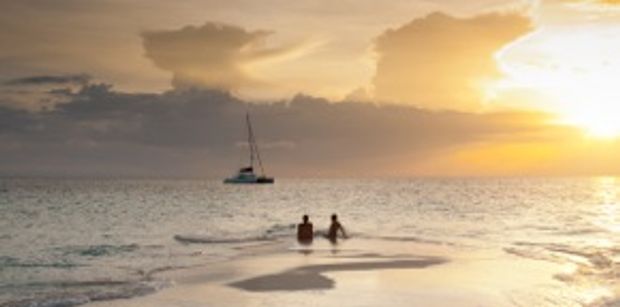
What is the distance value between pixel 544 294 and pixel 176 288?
13.5 m

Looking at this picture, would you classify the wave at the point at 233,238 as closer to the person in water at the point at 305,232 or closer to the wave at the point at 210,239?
the wave at the point at 210,239

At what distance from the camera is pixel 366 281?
27094 mm

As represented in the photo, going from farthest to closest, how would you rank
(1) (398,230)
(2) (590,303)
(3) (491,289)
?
(1) (398,230) < (3) (491,289) < (2) (590,303)

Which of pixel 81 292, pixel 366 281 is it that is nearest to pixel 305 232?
pixel 366 281

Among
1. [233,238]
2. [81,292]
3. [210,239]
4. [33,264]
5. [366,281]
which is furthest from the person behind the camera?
[233,238]

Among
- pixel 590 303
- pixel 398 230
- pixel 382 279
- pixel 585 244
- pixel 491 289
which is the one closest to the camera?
pixel 590 303

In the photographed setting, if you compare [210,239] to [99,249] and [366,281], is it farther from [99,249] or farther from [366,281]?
[366,281]

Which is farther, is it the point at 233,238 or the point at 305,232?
the point at 233,238

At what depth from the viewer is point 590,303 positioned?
23.6 meters

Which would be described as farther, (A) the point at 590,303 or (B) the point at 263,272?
(B) the point at 263,272

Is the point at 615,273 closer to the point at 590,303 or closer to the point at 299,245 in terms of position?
the point at 590,303

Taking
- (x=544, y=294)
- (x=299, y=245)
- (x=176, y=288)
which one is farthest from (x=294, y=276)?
(x=299, y=245)

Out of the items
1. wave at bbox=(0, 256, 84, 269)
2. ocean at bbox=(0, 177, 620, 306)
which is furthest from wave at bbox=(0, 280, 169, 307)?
wave at bbox=(0, 256, 84, 269)

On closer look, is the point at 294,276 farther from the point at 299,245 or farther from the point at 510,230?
the point at 510,230
